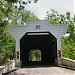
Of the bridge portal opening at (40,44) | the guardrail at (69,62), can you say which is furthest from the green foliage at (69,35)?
the guardrail at (69,62)

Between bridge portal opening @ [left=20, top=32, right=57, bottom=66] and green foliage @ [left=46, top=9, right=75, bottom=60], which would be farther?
green foliage @ [left=46, top=9, right=75, bottom=60]

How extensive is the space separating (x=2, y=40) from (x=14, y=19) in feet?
66.7

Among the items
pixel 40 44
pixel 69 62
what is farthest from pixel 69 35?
pixel 69 62

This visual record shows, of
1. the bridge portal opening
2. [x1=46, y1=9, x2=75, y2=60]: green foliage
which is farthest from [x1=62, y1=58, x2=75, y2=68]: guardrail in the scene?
[x1=46, y1=9, x2=75, y2=60]: green foliage

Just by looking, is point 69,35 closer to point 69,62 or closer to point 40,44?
point 40,44

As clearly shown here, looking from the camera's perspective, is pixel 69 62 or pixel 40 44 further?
pixel 40 44

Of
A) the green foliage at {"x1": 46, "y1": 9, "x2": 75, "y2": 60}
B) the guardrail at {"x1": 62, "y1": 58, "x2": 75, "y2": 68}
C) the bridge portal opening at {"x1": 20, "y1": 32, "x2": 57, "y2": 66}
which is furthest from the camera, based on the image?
the green foliage at {"x1": 46, "y1": 9, "x2": 75, "y2": 60}

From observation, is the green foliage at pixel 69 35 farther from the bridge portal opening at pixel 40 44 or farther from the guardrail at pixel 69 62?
the guardrail at pixel 69 62

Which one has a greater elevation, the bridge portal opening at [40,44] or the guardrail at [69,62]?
the bridge portal opening at [40,44]

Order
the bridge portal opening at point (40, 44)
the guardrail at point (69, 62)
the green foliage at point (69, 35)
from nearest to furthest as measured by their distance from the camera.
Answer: the guardrail at point (69, 62) < the bridge portal opening at point (40, 44) < the green foliage at point (69, 35)

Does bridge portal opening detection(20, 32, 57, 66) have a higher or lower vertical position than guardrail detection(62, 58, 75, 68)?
higher

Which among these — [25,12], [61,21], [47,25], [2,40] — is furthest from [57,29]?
[25,12]

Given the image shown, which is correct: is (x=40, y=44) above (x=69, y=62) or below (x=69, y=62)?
above

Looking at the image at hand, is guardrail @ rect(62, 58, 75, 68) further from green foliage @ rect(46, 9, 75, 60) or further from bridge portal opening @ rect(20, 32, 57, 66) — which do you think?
green foliage @ rect(46, 9, 75, 60)
